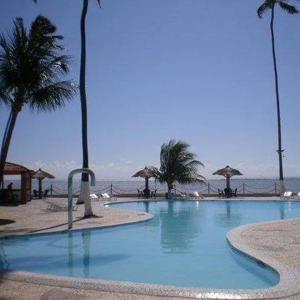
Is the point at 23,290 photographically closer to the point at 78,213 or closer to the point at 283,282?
the point at 283,282

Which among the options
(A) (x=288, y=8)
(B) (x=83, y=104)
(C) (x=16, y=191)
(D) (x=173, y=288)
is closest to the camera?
(D) (x=173, y=288)

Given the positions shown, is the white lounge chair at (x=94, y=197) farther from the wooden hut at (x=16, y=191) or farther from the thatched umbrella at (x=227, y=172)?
the thatched umbrella at (x=227, y=172)

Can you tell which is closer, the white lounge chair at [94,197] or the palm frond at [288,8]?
the white lounge chair at [94,197]

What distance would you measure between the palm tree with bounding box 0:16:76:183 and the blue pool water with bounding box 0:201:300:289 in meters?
4.61

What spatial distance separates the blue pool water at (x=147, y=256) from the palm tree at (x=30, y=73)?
4608mm

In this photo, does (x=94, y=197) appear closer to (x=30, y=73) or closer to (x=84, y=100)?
(x=84, y=100)

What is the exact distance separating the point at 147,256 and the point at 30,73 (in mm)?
8253

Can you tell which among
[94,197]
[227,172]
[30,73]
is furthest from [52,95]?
[227,172]

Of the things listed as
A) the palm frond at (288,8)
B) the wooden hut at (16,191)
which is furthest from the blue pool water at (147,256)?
the palm frond at (288,8)

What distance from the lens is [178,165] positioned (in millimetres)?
30812

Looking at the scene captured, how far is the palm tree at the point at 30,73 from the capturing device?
1520 centimetres

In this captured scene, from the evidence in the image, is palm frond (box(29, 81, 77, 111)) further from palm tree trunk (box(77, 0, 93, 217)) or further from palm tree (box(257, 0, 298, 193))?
palm tree (box(257, 0, 298, 193))

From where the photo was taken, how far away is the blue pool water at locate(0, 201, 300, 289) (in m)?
8.17

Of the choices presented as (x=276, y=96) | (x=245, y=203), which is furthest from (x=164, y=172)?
(x=276, y=96)
